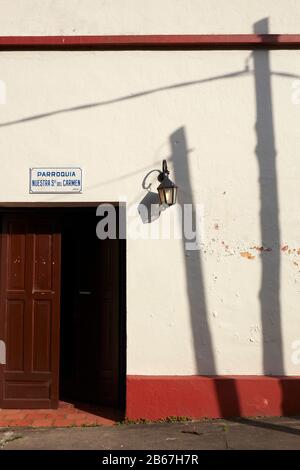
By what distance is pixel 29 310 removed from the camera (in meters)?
5.47

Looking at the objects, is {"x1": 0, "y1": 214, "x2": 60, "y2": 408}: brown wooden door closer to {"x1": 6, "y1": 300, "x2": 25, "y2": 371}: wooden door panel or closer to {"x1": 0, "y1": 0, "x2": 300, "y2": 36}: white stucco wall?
{"x1": 6, "y1": 300, "x2": 25, "y2": 371}: wooden door panel

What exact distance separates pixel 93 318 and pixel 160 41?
3354mm

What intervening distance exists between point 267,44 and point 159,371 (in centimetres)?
386

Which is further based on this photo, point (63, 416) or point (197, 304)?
point (63, 416)

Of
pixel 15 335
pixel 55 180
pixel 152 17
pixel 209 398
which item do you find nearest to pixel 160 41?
pixel 152 17

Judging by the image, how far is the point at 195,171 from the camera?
17.0ft

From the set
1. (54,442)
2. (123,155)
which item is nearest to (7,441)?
(54,442)

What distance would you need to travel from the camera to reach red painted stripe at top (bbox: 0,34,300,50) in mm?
5199

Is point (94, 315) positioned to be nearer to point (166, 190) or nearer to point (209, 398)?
point (209, 398)

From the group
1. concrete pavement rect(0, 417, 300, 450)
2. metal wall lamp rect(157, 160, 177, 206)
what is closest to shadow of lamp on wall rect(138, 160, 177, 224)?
metal wall lamp rect(157, 160, 177, 206)

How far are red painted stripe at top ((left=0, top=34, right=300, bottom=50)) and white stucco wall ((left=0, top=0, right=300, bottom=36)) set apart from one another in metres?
0.11

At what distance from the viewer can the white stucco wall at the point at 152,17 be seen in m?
5.29

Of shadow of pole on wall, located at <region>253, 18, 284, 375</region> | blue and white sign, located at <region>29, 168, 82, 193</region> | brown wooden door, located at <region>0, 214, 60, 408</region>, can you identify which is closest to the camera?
shadow of pole on wall, located at <region>253, 18, 284, 375</region>

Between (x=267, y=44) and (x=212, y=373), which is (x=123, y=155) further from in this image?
(x=212, y=373)
